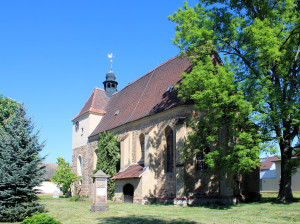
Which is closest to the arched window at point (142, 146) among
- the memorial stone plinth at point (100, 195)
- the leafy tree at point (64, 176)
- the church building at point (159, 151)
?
the church building at point (159, 151)

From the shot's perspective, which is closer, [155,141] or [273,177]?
[155,141]

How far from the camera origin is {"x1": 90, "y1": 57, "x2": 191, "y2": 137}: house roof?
71.5 ft

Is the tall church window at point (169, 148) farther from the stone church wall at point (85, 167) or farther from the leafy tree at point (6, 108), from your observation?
the leafy tree at point (6, 108)

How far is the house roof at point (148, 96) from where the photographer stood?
21781mm

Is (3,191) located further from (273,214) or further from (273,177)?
(273,177)

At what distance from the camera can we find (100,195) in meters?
15.8

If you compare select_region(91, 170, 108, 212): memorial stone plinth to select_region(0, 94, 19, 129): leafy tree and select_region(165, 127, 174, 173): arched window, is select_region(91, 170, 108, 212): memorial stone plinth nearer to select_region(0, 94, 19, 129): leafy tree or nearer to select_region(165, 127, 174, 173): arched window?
select_region(165, 127, 174, 173): arched window

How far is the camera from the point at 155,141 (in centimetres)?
2114

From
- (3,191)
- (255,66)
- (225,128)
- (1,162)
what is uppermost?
(255,66)

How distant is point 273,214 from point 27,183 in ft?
35.4

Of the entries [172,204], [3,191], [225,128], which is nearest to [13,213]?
[3,191]

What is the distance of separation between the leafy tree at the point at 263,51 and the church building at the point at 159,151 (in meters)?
2.38

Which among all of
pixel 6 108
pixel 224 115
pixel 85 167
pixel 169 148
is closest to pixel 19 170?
pixel 169 148

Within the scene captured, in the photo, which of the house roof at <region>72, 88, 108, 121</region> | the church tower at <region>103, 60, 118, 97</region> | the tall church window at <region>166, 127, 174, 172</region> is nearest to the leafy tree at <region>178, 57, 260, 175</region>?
the tall church window at <region>166, 127, 174, 172</region>
